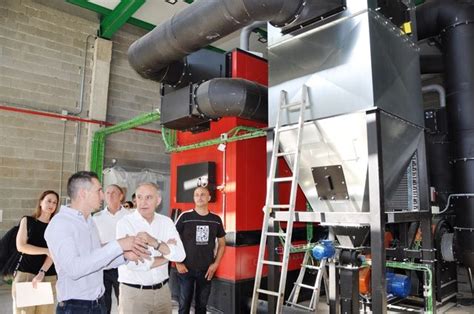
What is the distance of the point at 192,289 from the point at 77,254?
2083 mm

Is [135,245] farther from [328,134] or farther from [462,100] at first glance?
[462,100]

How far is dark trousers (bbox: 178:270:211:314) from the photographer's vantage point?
3.54 metres

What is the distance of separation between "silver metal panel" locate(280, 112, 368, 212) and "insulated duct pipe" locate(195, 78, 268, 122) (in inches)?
26.8

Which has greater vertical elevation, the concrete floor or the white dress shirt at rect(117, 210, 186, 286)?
the white dress shirt at rect(117, 210, 186, 286)

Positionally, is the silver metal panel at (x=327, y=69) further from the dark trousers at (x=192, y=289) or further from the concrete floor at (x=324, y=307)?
the concrete floor at (x=324, y=307)

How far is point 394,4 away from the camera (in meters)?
3.25

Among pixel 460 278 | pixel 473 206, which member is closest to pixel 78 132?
pixel 473 206

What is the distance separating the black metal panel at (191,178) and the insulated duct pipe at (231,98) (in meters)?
0.82

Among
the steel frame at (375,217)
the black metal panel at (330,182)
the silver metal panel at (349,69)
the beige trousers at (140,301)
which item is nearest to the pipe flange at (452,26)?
the silver metal panel at (349,69)

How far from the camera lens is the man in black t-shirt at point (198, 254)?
11.7 feet

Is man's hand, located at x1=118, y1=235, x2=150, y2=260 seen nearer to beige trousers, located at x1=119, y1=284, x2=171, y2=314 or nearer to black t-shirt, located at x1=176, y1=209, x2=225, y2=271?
beige trousers, located at x1=119, y1=284, x2=171, y2=314

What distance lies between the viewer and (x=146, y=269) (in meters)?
2.25

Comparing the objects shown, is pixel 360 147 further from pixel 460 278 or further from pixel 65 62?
pixel 65 62

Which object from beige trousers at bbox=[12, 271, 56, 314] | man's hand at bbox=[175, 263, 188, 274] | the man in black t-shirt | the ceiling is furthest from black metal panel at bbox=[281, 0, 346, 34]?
the ceiling
